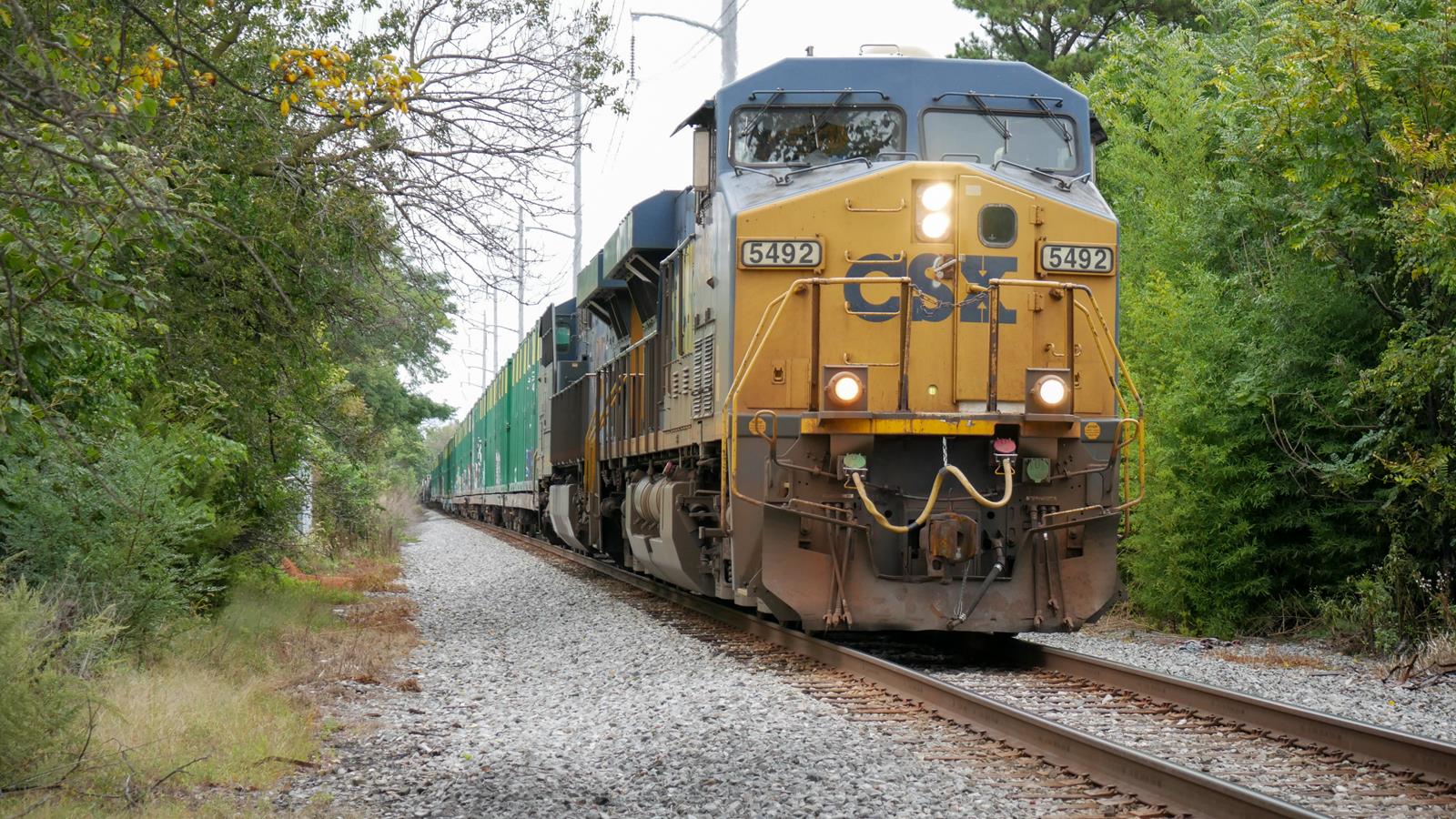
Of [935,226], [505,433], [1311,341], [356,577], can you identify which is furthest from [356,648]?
[505,433]

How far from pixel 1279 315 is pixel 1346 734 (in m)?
6.37

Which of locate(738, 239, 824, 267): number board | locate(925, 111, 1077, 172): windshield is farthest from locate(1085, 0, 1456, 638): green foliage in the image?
locate(738, 239, 824, 267): number board

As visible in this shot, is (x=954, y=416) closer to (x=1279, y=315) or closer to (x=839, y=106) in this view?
(x=839, y=106)

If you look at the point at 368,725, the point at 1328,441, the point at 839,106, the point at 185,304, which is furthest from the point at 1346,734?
the point at 185,304

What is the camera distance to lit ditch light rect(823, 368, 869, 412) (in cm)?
790

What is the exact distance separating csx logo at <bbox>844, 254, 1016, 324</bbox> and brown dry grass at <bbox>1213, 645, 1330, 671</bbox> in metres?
3.18

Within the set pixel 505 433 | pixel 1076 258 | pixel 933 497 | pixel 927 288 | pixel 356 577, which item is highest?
pixel 1076 258

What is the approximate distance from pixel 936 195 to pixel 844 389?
1.34 meters

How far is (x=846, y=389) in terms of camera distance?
25.9ft

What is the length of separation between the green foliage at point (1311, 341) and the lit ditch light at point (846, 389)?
384cm

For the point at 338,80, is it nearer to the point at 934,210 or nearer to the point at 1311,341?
the point at 934,210

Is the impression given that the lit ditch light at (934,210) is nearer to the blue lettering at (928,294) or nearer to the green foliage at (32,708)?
the blue lettering at (928,294)

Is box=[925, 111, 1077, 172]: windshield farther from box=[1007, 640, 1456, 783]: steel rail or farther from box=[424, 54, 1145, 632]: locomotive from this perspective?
box=[1007, 640, 1456, 783]: steel rail

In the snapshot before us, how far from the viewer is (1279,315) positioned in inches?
443
